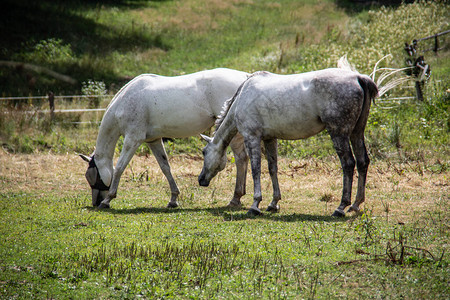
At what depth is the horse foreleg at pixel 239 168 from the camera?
9.77 m

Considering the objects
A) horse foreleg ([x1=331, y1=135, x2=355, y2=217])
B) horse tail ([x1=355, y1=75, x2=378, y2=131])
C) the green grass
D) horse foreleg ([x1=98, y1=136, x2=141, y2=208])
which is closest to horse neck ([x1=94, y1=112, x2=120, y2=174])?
horse foreleg ([x1=98, y1=136, x2=141, y2=208])

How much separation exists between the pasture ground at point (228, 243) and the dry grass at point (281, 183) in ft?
0.18

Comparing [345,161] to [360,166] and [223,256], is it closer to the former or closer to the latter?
[360,166]

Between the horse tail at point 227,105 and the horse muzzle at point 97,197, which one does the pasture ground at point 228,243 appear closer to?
the horse muzzle at point 97,197

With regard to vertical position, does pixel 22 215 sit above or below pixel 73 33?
below

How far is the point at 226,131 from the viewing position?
9266 mm

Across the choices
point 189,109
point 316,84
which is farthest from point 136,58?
point 316,84

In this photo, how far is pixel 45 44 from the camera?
28.6m

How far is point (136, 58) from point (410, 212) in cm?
2253

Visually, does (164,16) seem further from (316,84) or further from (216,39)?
(316,84)

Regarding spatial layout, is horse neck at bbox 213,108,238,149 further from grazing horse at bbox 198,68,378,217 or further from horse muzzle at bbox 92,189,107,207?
horse muzzle at bbox 92,189,107,207

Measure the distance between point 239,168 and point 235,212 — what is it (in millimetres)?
1202

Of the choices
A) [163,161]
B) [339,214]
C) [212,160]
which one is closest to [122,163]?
[163,161]

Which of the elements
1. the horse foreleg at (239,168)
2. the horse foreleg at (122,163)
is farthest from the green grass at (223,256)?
the horse foreleg at (122,163)
